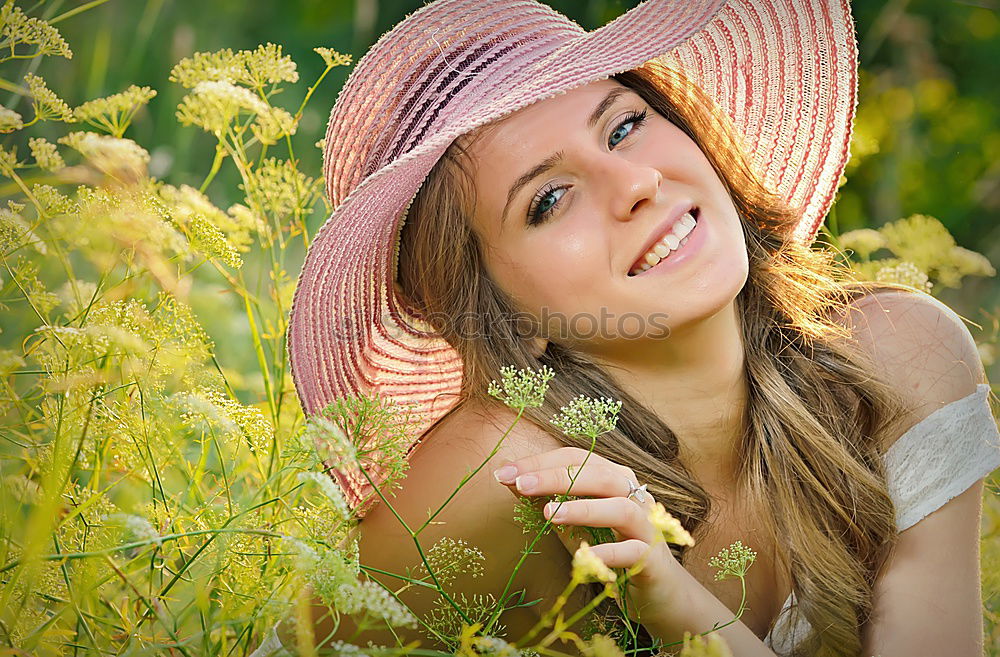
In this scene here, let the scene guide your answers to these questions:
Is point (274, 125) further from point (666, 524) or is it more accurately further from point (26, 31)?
point (666, 524)

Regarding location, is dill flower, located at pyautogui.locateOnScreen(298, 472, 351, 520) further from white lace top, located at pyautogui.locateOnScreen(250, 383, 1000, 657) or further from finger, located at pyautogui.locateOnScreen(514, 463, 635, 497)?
white lace top, located at pyautogui.locateOnScreen(250, 383, 1000, 657)

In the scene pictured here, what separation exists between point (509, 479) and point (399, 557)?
1.06 ft

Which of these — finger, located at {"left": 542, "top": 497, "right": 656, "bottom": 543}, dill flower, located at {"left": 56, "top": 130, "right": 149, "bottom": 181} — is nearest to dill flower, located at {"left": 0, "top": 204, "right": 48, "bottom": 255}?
dill flower, located at {"left": 56, "top": 130, "right": 149, "bottom": 181}

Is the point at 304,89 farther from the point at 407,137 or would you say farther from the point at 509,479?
the point at 509,479

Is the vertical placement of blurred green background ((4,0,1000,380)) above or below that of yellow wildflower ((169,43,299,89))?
below

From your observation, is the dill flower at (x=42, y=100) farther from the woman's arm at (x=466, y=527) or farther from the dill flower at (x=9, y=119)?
the woman's arm at (x=466, y=527)

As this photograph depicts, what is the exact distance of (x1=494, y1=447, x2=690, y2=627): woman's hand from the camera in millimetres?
946

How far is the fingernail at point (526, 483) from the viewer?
0.98m

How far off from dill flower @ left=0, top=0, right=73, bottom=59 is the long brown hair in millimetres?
488

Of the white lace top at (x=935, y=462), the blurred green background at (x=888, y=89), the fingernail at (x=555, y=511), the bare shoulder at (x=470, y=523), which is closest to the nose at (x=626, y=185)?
the bare shoulder at (x=470, y=523)

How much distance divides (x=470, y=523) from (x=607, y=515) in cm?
33

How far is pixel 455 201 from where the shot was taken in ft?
4.41

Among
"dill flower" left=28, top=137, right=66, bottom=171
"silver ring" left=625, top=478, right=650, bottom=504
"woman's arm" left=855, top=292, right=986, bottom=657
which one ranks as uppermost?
"dill flower" left=28, top=137, right=66, bottom=171

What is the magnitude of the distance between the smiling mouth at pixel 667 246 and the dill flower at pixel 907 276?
1.63 feet
